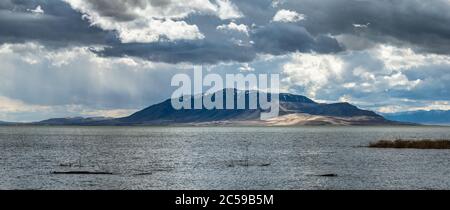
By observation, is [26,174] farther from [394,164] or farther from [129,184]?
[394,164]

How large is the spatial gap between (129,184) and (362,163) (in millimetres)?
50534

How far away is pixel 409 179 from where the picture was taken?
260 ft
